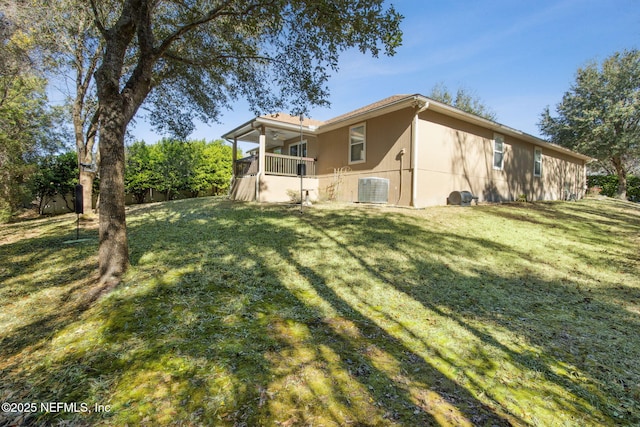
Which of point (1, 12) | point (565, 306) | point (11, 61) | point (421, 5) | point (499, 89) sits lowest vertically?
point (565, 306)

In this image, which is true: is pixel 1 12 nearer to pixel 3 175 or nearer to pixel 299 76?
pixel 299 76

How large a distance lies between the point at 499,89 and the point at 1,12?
701 inches

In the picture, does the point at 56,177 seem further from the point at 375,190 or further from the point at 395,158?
the point at 395,158

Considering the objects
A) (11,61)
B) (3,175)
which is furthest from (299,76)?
(3,175)

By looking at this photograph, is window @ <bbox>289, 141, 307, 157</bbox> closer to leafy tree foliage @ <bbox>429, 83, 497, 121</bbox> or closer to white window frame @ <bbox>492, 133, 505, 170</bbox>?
white window frame @ <bbox>492, 133, 505, 170</bbox>

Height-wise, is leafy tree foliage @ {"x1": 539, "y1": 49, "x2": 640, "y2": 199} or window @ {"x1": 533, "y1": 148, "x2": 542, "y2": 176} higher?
leafy tree foliage @ {"x1": 539, "y1": 49, "x2": 640, "y2": 199}

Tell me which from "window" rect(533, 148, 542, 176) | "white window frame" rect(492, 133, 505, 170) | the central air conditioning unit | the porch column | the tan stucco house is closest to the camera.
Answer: the tan stucco house

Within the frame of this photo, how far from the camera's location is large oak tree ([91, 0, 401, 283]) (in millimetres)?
3504

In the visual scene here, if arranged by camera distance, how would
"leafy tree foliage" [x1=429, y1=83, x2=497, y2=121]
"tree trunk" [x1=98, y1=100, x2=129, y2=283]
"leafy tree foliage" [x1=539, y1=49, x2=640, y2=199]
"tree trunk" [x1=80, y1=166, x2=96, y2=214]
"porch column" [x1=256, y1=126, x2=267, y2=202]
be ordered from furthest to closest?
"leafy tree foliage" [x1=429, y1=83, x2=497, y2=121] → "leafy tree foliage" [x1=539, y1=49, x2=640, y2=199] → "porch column" [x1=256, y1=126, x2=267, y2=202] → "tree trunk" [x1=80, y1=166, x2=96, y2=214] → "tree trunk" [x1=98, y1=100, x2=129, y2=283]

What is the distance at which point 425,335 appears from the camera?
2.68 metres

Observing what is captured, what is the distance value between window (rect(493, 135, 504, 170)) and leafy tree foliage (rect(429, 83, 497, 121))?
53.6 ft

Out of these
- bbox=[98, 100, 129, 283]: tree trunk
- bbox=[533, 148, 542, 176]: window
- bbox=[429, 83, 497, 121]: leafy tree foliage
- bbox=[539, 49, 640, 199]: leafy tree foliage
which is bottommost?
bbox=[98, 100, 129, 283]: tree trunk

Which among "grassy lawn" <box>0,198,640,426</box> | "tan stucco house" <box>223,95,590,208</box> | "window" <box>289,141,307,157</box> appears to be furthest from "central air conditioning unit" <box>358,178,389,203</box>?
"window" <box>289,141,307,157</box>

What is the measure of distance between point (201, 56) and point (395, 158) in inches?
243
